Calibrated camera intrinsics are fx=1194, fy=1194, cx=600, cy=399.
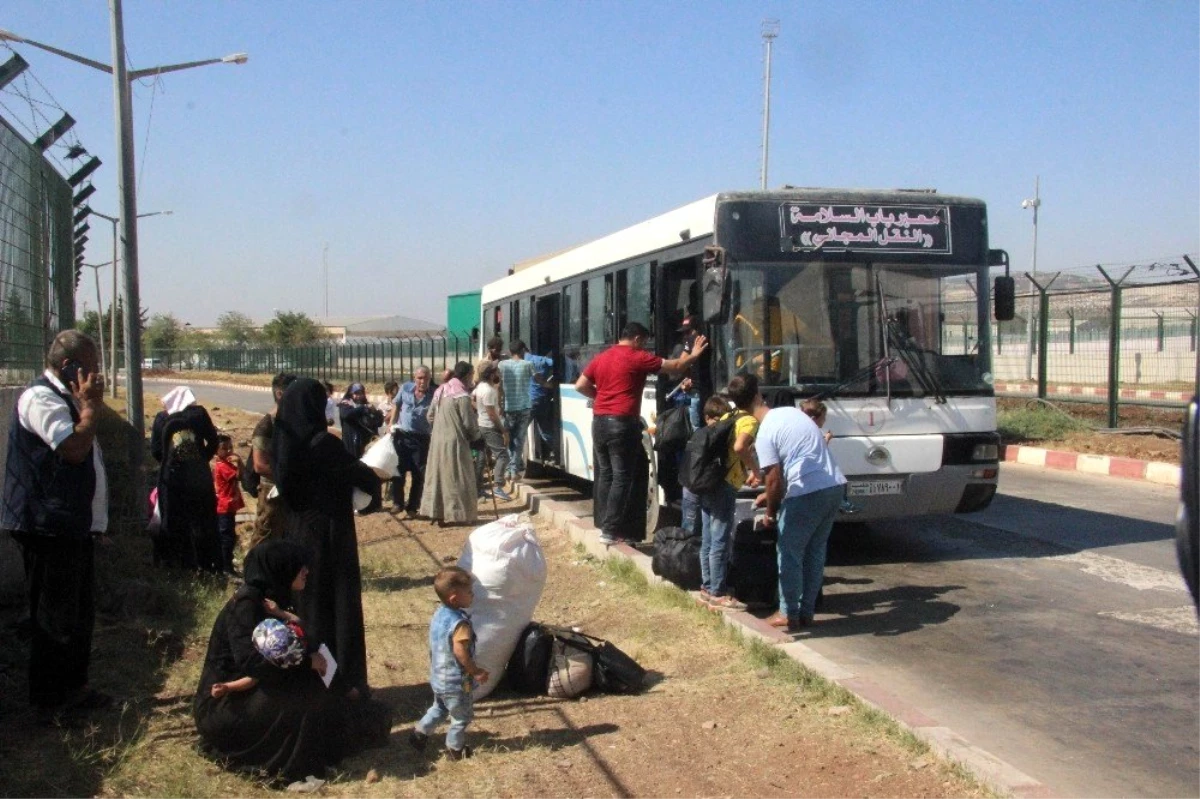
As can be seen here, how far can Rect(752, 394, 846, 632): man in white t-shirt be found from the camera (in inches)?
279

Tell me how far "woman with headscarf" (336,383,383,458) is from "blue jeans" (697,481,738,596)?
6.12 metres

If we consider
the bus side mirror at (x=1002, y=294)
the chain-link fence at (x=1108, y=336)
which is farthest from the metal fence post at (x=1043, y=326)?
the bus side mirror at (x=1002, y=294)

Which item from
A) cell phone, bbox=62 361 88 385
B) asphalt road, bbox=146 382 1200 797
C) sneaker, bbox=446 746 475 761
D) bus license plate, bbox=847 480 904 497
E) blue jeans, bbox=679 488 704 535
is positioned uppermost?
cell phone, bbox=62 361 88 385

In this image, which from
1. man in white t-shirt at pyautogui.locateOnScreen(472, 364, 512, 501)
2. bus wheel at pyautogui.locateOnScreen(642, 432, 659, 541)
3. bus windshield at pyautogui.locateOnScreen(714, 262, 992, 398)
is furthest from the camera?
man in white t-shirt at pyautogui.locateOnScreen(472, 364, 512, 501)

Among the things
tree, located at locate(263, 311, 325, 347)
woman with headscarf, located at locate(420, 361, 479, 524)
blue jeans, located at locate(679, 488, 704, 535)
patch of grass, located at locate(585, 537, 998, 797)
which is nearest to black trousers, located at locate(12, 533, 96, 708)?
patch of grass, located at locate(585, 537, 998, 797)

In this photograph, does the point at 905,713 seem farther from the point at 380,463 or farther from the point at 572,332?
the point at 572,332

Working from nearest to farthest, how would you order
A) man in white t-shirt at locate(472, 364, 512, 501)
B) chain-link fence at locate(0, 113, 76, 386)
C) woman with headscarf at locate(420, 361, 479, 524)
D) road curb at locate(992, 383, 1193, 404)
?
1. chain-link fence at locate(0, 113, 76, 386)
2. woman with headscarf at locate(420, 361, 479, 524)
3. man in white t-shirt at locate(472, 364, 512, 501)
4. road curb at locate(992, 383, 1193, 404)

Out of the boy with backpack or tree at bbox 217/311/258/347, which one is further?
tree at bbox 217/311/258/347

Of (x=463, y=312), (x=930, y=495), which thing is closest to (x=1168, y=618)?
(x=930, y=495)

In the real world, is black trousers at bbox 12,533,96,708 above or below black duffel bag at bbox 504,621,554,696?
above

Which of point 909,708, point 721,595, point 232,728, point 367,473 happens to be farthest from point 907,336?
point 232,728

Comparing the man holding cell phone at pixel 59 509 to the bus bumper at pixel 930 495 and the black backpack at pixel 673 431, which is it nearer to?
the black backpack at pixel 673 431

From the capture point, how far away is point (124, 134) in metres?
13.6

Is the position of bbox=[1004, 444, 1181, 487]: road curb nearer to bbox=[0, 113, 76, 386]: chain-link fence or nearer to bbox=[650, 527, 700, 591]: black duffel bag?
bbox=[650, 527, 700, 591]: black duffel bag
